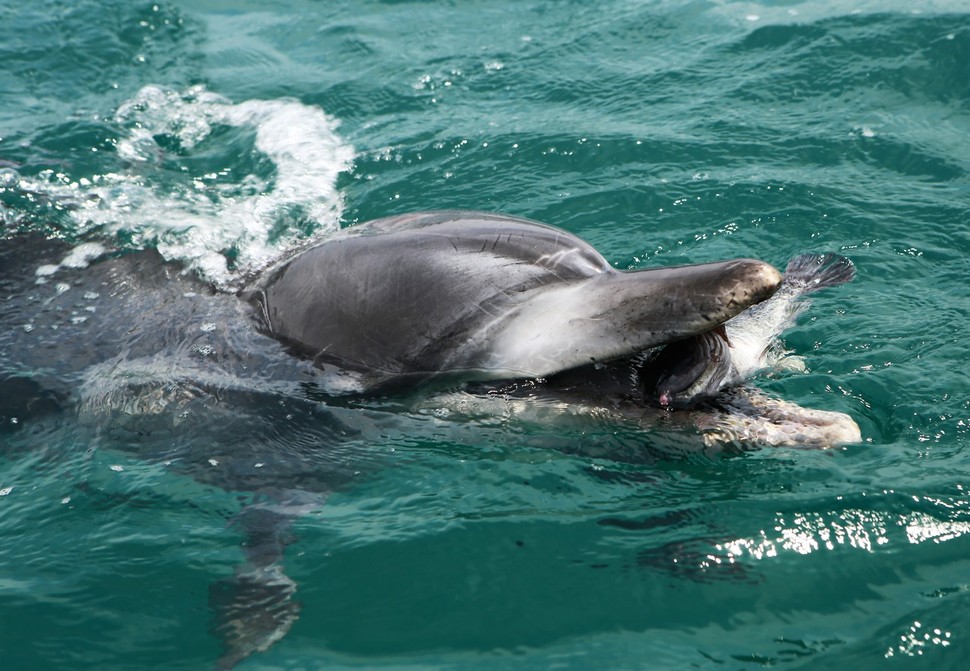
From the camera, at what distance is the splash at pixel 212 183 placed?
8039 mm

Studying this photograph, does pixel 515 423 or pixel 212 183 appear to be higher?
pixel 212 183

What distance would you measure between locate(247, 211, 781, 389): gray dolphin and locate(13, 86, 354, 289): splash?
112 cm

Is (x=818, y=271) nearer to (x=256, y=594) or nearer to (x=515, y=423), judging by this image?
(x=515, y=423)

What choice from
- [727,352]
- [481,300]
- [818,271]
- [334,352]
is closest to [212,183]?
[334,352]

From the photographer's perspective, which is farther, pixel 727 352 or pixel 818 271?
pixel 818 271

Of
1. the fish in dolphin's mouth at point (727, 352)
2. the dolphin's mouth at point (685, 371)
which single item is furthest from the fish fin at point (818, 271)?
the dolphin's mouth at point (685, 371)

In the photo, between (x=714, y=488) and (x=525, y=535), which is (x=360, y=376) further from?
(x=714, y=488)

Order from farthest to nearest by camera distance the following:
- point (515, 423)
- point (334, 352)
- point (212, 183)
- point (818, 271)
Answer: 1. point (212, 183)
2. point (818, 271)
3. point (334, 352)
4. point (515, 423)

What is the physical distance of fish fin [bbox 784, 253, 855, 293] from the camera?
723 cm

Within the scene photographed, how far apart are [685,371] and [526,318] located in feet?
2.73

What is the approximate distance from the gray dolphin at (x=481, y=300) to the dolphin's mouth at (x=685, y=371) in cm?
35

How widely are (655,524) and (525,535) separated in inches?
27.2

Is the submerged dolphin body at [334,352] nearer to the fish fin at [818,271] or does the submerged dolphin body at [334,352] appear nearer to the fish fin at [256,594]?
the fish fin at [256,594]

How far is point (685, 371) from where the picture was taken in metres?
5.23
